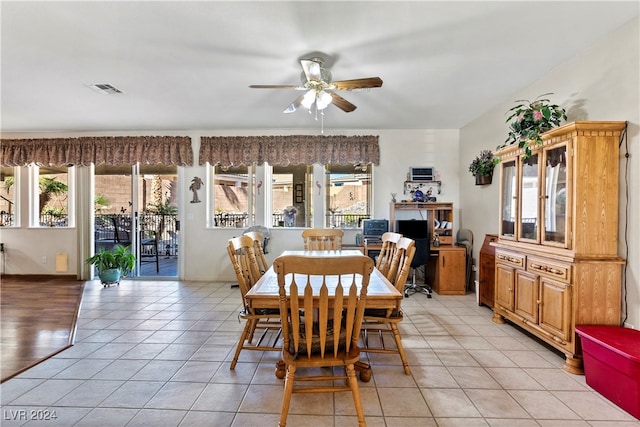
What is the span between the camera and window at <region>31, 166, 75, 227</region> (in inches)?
202

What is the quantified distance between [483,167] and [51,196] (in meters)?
6.86

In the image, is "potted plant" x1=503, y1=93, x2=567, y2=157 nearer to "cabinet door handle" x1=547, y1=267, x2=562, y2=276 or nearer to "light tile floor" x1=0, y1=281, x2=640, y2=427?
"cabinet door handle" x1=547, y1=267, x2=562, y2=276

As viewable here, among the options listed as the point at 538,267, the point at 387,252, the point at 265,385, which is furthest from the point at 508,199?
the point at 265,385

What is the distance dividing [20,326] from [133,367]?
1808 mm

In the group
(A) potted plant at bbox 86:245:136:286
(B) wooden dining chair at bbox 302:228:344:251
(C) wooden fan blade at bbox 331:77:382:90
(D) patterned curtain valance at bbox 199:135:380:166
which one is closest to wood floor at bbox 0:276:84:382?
(A) potted plant at bbox 86:245:136:286

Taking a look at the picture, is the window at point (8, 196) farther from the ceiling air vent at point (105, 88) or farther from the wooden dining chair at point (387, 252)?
the wooden dining chair at point (387, 252)

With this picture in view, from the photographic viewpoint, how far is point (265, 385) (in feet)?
6.60

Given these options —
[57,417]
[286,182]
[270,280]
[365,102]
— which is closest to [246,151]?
[286,182]

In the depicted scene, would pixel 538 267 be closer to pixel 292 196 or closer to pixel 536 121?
pixel 536 121

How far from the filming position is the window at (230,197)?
197 inches

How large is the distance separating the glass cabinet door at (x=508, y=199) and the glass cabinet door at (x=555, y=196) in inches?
15.7

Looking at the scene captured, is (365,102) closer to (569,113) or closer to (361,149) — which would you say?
(361,149)

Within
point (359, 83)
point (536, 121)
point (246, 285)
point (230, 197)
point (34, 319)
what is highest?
point (359, 83)

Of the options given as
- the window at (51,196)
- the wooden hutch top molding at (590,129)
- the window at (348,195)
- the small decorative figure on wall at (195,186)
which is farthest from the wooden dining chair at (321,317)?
the window at (51,196)
